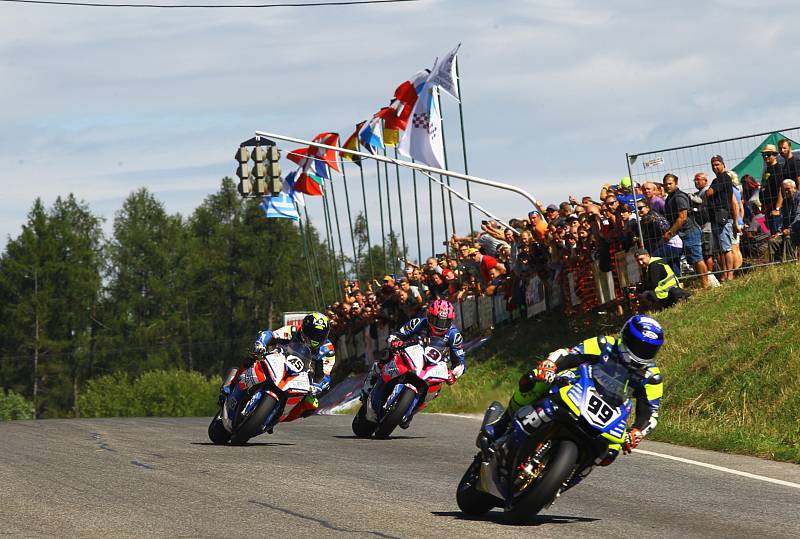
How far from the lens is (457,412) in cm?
2306

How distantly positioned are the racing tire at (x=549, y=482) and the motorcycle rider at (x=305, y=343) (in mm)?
6606

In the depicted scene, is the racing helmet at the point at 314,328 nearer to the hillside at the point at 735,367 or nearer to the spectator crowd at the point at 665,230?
the hillside at the point at 735,367

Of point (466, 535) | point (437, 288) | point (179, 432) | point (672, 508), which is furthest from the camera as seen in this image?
point (437, 288)

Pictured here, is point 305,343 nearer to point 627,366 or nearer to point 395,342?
point 395,342

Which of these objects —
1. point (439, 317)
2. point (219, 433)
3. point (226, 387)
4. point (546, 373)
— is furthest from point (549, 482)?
point (219, 433)

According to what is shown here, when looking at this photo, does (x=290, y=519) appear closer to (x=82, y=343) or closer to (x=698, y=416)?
(x=698, y=416)

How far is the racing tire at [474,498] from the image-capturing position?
9.48m

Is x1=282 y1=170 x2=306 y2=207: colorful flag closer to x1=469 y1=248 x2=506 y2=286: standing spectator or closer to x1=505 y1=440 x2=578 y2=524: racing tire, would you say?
x1=469 y1=248 x2=506 y2=286: standing spectator

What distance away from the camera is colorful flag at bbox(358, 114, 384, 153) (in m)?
37.2

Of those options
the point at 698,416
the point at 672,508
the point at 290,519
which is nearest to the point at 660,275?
the point at 698,416

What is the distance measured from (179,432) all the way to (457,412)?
20.7 feet

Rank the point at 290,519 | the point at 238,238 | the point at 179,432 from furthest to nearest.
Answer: the point at 238,238, the point at 179,432, the point at 290,519

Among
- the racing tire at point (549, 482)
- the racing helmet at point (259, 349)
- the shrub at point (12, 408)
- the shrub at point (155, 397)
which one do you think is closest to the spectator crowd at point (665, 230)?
the racing helmet at point (259, 349)

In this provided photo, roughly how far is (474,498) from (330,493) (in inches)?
64.1
